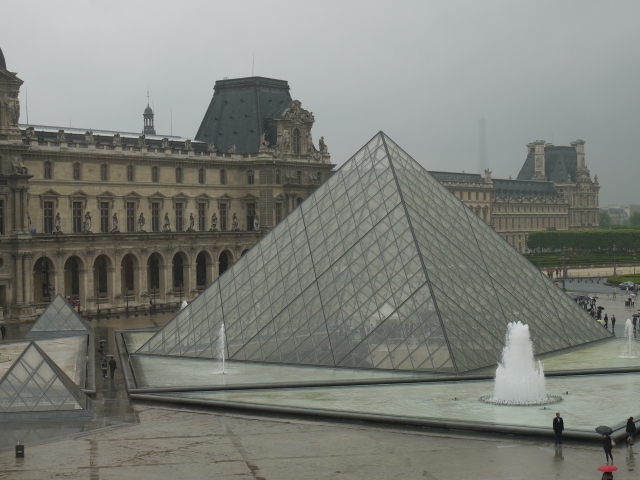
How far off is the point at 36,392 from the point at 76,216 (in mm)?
35311

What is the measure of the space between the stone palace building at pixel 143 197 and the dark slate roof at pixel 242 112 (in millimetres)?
70

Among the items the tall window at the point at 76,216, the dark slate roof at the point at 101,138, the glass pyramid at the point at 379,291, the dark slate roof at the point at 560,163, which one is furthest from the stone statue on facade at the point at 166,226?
the dark slate roof at the point at 560,163

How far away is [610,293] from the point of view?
66.2m

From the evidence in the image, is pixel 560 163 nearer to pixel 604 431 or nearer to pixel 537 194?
pixel 537 194

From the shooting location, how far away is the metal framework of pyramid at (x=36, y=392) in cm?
2505

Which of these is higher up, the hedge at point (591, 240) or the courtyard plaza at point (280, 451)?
the hedge at point (591, 240)

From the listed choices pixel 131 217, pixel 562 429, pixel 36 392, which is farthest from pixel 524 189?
pixel 562 429

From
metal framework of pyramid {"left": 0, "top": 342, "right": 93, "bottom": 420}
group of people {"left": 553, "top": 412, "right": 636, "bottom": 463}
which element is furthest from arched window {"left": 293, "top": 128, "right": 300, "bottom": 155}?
group of people {"left": 553, "top": 412, "right": 636, "bottom": 463}

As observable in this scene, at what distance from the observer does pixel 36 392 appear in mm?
25188

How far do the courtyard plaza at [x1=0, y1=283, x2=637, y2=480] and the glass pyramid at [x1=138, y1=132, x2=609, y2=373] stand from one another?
5.89 m

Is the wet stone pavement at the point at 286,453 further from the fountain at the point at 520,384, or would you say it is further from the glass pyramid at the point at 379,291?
the glass pyramid at the point at 379,291

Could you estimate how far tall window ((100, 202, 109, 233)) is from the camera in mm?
60625

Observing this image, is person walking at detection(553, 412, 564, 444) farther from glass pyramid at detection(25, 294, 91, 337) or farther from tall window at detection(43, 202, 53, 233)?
tall window at detection(43, 202, 53, 233)

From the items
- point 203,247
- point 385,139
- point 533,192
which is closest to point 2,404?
point 385,139
